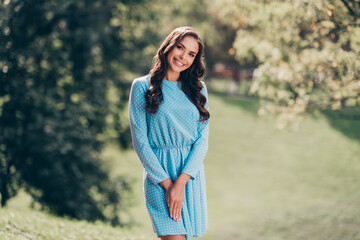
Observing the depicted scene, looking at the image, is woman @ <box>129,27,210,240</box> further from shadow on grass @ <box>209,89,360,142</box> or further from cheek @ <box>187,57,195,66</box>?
shadow on grass @ <box>209,89,360,142</box>

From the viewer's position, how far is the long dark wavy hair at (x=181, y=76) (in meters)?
2.70

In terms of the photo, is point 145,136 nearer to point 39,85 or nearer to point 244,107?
point 39,85

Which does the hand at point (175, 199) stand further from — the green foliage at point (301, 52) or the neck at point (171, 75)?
the green foliage at point (301, 52)

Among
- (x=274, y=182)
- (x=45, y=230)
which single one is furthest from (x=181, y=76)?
(x=274, y=182)

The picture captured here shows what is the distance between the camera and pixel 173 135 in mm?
2752

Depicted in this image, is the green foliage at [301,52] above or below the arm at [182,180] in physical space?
above

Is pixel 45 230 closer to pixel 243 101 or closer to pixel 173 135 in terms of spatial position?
pixel 173 135

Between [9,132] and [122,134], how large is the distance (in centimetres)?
366

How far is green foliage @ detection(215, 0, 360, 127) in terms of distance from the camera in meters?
5.21

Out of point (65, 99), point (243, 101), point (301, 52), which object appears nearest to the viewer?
point (301, 52)

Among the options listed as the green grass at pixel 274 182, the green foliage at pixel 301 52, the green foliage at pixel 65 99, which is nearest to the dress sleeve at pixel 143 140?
the green foliage at pixel 301 52

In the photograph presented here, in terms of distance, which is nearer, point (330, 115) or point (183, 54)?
point (183, 54)

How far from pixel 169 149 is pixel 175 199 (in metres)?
0.36

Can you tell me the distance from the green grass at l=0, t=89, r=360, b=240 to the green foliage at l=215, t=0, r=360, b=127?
347 centimetres
